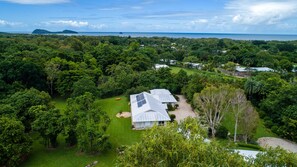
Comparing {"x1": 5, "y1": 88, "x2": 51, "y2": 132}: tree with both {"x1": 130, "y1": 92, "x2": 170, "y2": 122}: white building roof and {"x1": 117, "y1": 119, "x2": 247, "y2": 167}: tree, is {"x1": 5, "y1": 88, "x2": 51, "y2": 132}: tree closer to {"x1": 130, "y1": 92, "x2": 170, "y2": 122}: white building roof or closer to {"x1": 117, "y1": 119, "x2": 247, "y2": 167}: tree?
{"x1": 130, "y1": 92, "x2": 170, "y2": 122}: white building roof

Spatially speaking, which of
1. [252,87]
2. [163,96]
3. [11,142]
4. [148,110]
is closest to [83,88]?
[148,110]

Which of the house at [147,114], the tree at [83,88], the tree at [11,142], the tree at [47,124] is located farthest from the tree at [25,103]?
the house at [147,114]

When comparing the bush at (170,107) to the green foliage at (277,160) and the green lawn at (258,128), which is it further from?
the green foliage at (277,160)

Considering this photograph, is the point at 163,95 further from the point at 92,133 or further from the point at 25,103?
the point at 25,103

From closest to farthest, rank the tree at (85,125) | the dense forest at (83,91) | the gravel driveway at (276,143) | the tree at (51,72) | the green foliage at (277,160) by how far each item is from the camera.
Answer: the green foliage at (277,160) → the tree at (85,125) → the dense forest at (83,91) → the gravel driveway at (276,143) → the tree at (51,72)

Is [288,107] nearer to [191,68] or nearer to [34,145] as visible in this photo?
[34,145]

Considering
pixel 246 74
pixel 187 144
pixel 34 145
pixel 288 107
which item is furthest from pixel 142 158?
pixel 246 74

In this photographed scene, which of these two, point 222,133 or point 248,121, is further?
point 222,133
